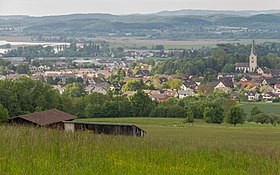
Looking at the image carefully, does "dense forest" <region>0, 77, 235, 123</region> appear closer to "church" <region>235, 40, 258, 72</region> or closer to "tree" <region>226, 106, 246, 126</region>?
"tree" <region>226, 106, 246, 126</region>

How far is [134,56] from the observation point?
136375mm

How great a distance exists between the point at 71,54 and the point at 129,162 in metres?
135

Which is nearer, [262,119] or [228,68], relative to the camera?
[262,119]

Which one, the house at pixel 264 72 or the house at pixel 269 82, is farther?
the house at pixel 264 72

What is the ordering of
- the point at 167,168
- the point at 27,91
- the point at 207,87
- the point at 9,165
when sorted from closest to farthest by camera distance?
the point at 9,165, the point at 167,168, the point at 27,91, the point at 207,87

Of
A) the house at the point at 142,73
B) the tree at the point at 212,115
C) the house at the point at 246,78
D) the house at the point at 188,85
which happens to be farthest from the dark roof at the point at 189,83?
the tree at the point at 212,115

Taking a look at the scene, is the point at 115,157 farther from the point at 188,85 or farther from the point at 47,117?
the point at 188,85

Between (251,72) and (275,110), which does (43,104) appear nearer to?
(275,110)

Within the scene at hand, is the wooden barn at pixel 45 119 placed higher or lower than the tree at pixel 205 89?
higher

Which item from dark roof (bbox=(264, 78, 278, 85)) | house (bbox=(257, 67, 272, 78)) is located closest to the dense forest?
dark roof (bbox=(264, 78, 278, 85))

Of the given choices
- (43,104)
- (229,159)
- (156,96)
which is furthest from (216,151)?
(156,96)

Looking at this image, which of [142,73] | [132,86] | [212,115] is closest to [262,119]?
[212,115]

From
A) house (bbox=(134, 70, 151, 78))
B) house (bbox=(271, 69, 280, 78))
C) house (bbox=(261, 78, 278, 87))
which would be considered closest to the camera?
house (bbox=(261, 78, 278, 87))

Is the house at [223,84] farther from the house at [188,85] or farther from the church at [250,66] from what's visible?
the church at [250,66]
